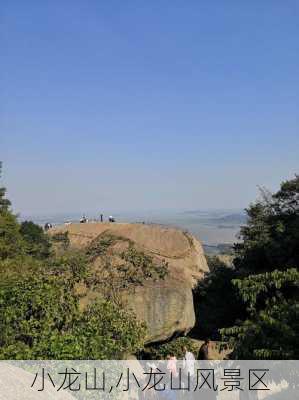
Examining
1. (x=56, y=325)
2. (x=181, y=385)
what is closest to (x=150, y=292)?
(x=181, y=385)

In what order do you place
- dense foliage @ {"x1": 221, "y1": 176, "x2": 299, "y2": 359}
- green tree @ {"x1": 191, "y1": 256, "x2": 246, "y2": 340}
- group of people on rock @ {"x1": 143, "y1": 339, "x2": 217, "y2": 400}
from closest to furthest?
1. dense foliage @ {"x1": 221, "y1": 176, "x2": 299, "y2": 359}
2. group of people on rock @ {"x1": 143, "y1": 339, "x2": 217, "y2": 400}
3. green tree @ {"x1": 191, "y1": 256, "x2": 246, "y2": 340}

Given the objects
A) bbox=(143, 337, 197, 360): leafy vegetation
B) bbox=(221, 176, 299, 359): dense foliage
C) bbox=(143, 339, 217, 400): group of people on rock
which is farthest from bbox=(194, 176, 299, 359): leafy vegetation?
bbox=(143, 339, 217, 400): group of people on rock

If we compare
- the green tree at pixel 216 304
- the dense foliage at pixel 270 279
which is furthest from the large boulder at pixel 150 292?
the green tree at pixel 216 304

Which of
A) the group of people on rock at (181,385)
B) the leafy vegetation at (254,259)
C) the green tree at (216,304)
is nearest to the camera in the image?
the group of people on rock at (181,385)

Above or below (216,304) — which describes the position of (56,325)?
above

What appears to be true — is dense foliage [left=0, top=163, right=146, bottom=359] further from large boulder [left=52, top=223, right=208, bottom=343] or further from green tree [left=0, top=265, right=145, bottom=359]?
large boulder [left=52, top=223, right=208, bottom=343]

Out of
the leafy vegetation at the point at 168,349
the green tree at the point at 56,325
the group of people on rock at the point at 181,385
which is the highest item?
the green tree at the point at 56,325

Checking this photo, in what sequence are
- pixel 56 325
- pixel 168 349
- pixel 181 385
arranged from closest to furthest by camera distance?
1. pixel 56 325
2. pixel 181 385
3. pixel 168 349

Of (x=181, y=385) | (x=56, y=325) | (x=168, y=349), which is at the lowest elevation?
(x=168, y=349)

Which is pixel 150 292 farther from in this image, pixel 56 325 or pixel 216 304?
pixel 216 304

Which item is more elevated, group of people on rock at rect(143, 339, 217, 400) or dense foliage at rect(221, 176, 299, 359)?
dense foliage at rect(221, 176, 299, 359)

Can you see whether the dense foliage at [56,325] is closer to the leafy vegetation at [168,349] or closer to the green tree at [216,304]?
the leafy vegetation at [168,349]

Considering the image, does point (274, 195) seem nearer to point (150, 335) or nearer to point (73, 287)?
point (150, 335)

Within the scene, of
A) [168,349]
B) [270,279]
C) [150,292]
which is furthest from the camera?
[168,349]
